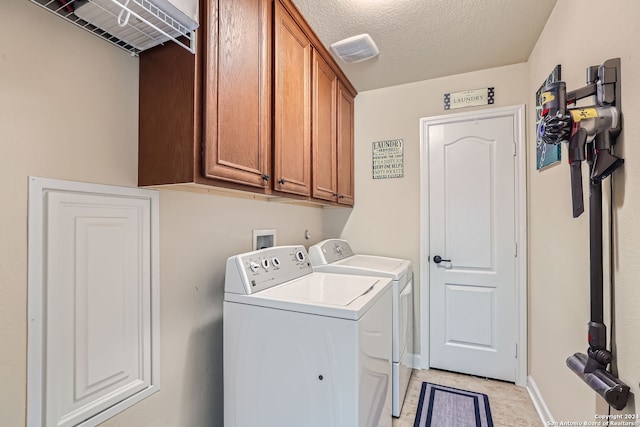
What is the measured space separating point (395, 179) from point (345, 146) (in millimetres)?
546

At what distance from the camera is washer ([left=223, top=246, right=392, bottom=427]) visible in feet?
3.82

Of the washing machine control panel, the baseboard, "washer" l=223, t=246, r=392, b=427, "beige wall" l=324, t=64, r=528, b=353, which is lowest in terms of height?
the baseboard

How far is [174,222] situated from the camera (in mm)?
1334

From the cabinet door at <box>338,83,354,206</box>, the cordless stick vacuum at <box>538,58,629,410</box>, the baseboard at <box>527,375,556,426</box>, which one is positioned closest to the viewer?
the cordless stick vacuum at <box>538,58,629,410</box>

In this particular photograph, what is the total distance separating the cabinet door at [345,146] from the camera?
7.95 ft

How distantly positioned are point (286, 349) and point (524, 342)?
6.51 ft

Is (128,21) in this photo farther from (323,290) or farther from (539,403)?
(539,403)

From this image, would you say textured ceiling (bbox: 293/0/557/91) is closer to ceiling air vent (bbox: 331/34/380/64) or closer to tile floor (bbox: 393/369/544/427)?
ceiling air vent (bbox: 331/34/380/64)

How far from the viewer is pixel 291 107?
1.68 meters

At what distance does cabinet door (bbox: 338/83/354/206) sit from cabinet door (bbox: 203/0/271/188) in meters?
1.02

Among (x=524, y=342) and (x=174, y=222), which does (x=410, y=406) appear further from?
(x=174, y=222)

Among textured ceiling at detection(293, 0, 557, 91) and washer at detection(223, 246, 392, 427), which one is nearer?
washer at detection(223, 246, 392, 427)

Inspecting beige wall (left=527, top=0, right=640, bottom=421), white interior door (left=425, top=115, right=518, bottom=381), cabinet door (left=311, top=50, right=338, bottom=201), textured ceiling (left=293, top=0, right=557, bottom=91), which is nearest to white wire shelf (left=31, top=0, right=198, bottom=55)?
textured ceiling (left=293, top=0, right=557, bottom=91)

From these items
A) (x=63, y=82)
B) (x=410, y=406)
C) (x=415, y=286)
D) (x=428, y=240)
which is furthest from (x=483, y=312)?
(x=63, y=82)
